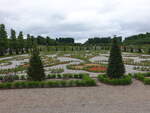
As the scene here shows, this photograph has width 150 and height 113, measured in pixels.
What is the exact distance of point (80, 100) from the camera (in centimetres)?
666

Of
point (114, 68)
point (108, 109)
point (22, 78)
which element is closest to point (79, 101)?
point (108, 109)

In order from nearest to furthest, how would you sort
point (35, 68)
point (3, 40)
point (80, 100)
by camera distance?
point (80, 100), point (35, 68), point (3, 40)

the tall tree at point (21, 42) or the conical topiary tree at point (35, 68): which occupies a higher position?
the tall tree at point (21, 42)

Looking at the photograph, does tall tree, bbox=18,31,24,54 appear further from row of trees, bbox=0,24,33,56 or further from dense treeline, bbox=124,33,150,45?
dense treeline, bbox=124,33,150,45

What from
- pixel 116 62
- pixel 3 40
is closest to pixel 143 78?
pixel 116 62

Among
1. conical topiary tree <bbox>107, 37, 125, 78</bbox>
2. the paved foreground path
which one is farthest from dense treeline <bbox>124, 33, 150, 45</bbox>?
the paved foreground path

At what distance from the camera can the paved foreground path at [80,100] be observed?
5.68m

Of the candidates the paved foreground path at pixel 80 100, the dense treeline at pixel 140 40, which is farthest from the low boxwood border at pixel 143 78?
the dense treeline at pixel 140 40

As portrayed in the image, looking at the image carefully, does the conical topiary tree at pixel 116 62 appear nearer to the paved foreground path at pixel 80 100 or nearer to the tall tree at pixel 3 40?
the paved foreground path at pixel 80 100

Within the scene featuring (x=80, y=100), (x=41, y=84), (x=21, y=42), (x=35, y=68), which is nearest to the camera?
(x=80, y=100)

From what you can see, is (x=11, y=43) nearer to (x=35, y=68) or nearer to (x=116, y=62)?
(x=35, y=68)

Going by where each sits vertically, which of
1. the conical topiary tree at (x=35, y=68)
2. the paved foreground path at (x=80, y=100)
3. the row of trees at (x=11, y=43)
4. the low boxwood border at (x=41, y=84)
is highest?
the row of trees at (x=11, y=43)

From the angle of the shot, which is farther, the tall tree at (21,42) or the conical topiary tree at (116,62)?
the tall tree at (21,42)

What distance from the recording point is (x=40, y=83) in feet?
29.6
